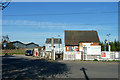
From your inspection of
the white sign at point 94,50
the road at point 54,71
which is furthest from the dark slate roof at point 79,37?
the road at point 54,71

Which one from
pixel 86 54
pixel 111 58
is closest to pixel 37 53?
pixel 86 54

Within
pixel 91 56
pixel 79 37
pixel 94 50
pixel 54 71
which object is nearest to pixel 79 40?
pixel 79 37

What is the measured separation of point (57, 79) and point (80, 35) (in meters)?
39.2

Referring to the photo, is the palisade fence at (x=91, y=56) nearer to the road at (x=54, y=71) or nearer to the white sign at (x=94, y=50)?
the white sign at (x=94, y=50)

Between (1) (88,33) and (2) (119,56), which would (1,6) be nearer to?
(2) (119,56)

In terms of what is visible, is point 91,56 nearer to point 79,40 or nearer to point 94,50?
point 94,50

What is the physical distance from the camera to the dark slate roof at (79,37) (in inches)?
1742

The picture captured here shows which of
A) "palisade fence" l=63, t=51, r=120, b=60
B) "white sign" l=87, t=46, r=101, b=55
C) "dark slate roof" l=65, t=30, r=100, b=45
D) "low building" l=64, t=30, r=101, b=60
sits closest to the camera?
"white sign" l=87, t=46, r=101, b=55

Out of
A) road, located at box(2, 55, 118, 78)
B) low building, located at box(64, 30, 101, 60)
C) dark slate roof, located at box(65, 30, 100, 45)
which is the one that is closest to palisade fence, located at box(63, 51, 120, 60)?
road, located at box(2, 55, 118, 78)

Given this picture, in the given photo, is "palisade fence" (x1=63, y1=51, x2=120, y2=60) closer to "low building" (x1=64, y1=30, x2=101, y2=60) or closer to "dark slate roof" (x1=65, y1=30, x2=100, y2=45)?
"low building" (x1=64, y1=30, x2=101, y2=60)

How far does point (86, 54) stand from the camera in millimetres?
25531

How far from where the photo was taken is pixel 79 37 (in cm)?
4628

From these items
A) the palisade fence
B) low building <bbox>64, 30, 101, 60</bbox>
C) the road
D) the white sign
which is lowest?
the road

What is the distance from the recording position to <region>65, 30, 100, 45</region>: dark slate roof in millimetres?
44250
